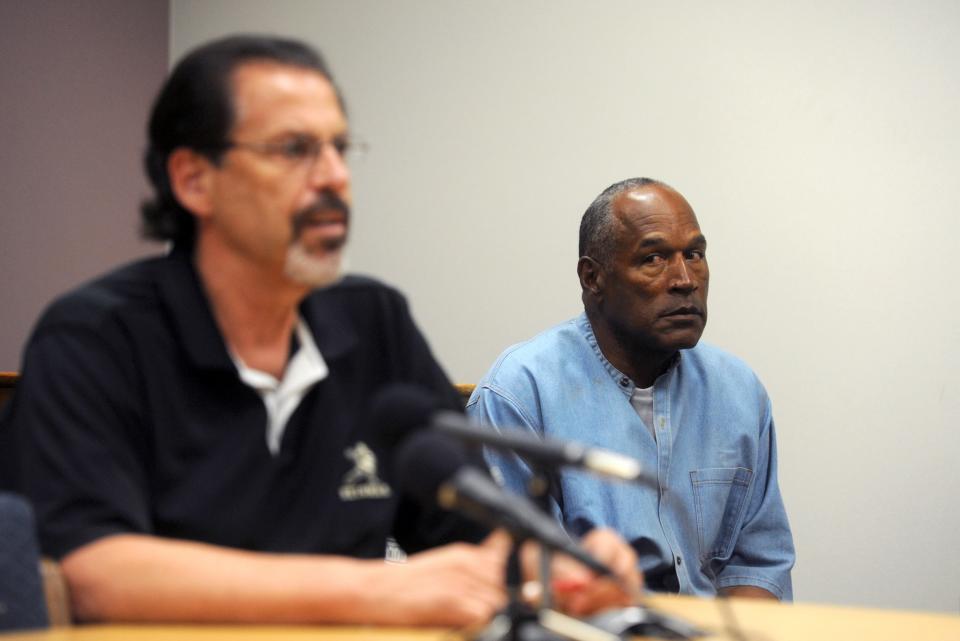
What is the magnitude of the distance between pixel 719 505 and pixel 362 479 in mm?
1145

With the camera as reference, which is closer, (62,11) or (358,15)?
(62,11)

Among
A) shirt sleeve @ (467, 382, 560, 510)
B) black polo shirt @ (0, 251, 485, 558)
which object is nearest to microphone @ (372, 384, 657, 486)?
black polo shirt @ (0, 251, 485, 558)

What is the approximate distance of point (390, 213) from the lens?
12.8 feet

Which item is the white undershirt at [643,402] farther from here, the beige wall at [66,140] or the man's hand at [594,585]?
the beige wall at [66,140]

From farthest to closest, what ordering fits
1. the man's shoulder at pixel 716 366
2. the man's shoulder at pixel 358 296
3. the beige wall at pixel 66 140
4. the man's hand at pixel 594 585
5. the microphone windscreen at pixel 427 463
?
the beige wall at pixel 66 140 < the man's shoulder at pixel 716 366 < the man's shoulder at pixel 358 296 < the man's hand at pixel 594 585 < the microphone windscreen at pixel 427 463

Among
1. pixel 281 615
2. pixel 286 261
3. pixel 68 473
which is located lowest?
pixel 281 615

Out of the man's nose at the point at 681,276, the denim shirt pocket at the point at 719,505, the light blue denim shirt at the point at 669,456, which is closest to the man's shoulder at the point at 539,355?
the light blue denim shirt at the point at 669,456

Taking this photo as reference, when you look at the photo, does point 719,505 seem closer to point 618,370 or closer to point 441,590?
point 618,370

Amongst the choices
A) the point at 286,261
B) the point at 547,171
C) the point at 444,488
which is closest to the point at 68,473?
the point at 286,261

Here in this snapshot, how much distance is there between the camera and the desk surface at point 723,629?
1.12 meters

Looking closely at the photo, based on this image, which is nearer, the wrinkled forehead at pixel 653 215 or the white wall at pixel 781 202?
the wrinkled forehead at pixel 653 215

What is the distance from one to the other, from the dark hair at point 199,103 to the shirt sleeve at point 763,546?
138cm

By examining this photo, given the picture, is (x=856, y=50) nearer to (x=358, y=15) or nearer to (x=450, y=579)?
(x=358, y=15)

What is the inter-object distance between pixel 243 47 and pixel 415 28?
2453 mm
